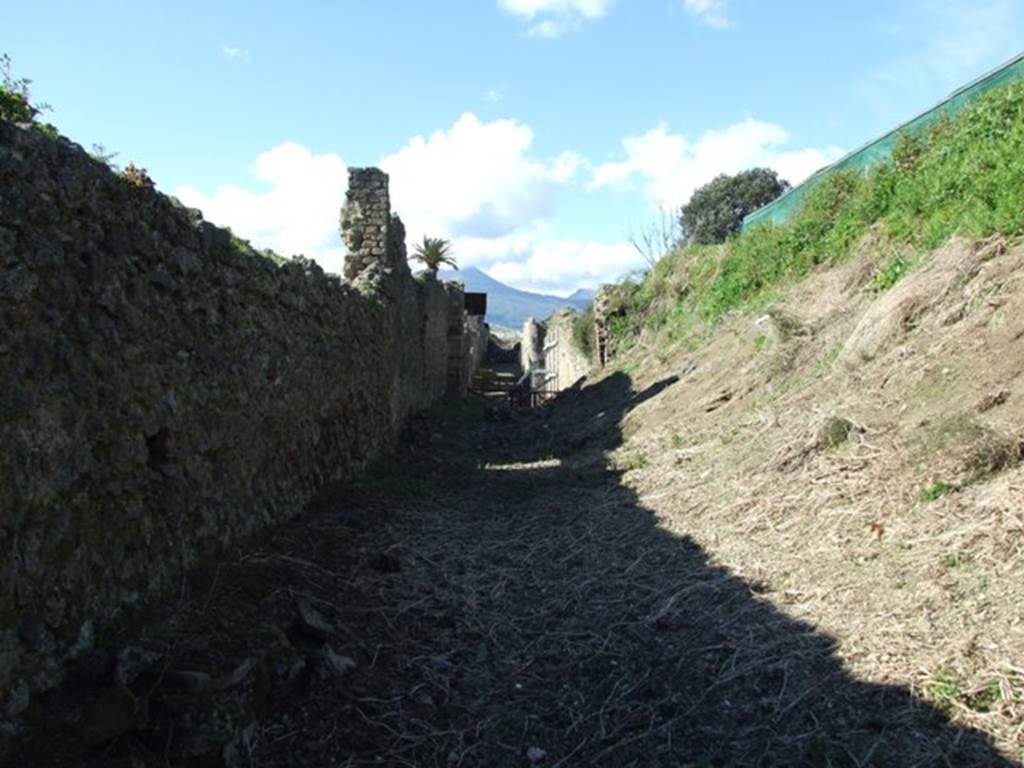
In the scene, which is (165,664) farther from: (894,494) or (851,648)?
(894,494)

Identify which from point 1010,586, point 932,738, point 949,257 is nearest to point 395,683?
point 932,738

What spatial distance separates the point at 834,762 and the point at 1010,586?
148 centimetres

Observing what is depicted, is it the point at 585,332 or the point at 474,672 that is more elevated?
the point at 585,332

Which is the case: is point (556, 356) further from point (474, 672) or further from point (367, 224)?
point (474, 672)

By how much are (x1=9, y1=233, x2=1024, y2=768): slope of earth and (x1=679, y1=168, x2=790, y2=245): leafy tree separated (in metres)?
37.5

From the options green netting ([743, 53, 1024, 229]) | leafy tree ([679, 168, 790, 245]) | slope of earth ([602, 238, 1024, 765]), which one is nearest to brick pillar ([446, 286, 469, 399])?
green netting ([743, 53, 1024, 229])

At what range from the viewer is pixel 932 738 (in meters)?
3.49

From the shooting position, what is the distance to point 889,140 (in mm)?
14312

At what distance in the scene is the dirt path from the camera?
345 centimetres

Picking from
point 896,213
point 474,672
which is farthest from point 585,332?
point 474,672

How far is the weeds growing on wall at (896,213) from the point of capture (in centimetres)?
941

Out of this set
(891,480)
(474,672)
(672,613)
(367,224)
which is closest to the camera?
(474,672)

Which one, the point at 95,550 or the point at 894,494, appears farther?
the point at 894,494

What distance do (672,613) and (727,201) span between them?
43.1 m
